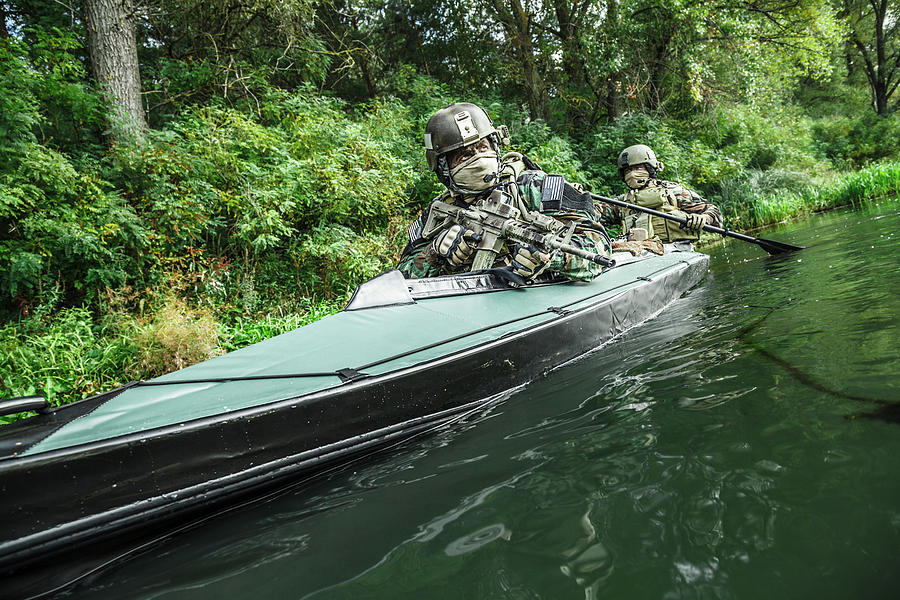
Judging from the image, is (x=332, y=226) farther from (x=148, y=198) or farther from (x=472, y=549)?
(x=472, y=549)

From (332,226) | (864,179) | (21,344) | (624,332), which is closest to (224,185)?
(332,226)

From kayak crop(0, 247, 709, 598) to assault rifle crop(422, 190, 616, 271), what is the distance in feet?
1.18

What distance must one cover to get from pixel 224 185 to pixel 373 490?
5442 mm

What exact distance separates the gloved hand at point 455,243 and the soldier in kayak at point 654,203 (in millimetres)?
3813

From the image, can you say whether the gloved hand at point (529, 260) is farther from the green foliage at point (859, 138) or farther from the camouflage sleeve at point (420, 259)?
the green foliage at point (859, 138)

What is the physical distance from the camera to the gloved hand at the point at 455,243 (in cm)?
388

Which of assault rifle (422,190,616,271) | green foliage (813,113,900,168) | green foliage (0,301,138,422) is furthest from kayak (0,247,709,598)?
green foliage (813,113,900,168)

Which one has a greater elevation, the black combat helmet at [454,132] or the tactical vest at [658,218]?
the black combat helmet at [454,132]

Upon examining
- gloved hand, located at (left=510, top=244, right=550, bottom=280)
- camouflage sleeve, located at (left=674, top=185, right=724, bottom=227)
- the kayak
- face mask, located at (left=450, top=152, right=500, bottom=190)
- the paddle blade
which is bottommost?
the kayak

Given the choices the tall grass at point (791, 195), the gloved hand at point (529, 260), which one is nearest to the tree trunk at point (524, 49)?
the tall grass at point (791, 195)

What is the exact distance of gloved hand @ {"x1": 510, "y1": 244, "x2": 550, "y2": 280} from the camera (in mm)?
3644

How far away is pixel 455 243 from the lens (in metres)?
3.92

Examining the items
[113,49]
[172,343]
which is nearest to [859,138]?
[113,49]

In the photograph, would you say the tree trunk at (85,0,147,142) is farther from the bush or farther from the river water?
the river water
